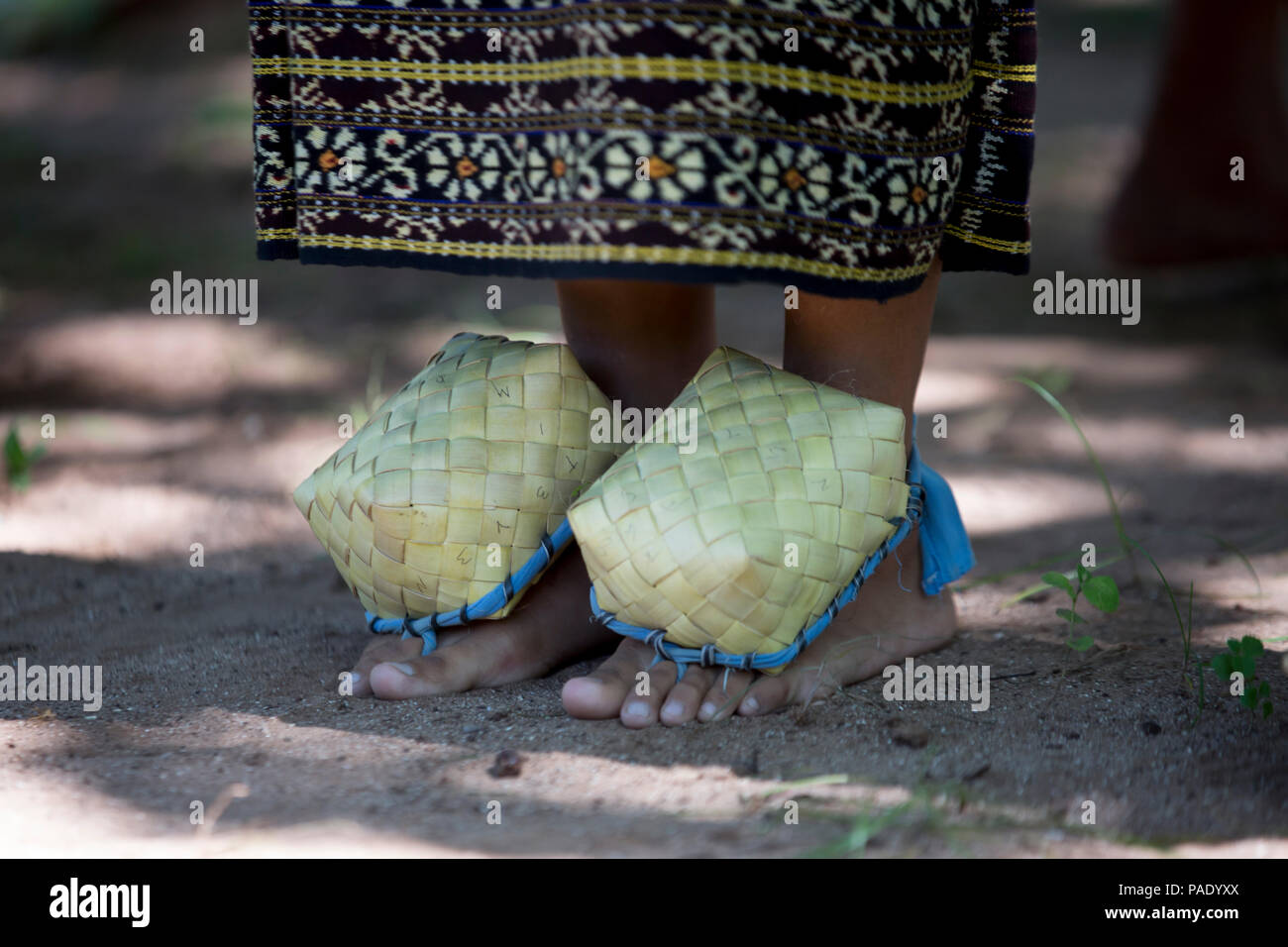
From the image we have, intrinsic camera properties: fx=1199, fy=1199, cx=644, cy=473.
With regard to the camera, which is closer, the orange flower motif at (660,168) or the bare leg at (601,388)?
the orange flower motif at (660,168)

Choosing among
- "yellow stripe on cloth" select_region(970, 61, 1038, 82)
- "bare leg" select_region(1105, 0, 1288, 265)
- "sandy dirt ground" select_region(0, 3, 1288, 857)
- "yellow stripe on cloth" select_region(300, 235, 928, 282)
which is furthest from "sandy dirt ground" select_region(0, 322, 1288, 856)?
"bare leg" select_region(1105, 0, 1288, 265)

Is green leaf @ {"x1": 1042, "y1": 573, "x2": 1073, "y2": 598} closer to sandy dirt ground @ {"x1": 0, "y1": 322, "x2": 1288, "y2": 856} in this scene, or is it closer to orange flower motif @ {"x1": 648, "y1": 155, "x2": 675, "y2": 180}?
sandy dirt ground @ {"x1": 0, "y1": 322, "x2": 1288, "y2": 856}

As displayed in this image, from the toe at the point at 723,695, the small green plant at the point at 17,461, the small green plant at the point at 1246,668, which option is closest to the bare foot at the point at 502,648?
the toe at the point at 723,695

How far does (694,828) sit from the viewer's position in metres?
1.11

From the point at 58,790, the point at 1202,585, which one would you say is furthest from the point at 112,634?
the point at 1202,585

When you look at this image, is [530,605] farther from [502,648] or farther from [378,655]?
[378,655]

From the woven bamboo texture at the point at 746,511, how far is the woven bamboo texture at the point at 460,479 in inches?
6.1

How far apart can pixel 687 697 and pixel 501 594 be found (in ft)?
0.90

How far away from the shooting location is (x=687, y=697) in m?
1.36

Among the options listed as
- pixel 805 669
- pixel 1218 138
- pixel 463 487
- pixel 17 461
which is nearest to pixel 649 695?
pixel 805 669

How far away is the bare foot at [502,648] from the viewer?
4.74 feet

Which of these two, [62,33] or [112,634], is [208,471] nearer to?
[112,634]

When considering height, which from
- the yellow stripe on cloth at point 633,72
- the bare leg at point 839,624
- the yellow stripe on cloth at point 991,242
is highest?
the yellow stripe on cloth at point 633,72

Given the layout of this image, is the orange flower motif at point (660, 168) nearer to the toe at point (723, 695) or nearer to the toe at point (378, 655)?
the toe at point (723, 695)
